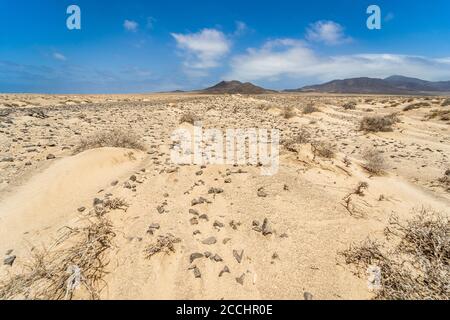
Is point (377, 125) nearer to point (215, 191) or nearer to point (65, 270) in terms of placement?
point (215, 191)

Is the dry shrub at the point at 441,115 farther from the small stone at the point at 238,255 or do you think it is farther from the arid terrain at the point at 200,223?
the small stone at the point at 238,255

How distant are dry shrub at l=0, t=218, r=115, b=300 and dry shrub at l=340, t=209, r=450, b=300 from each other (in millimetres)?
3054

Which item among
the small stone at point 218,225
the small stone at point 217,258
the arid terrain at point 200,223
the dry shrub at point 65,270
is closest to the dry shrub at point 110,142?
the arid terrain at point 200,223

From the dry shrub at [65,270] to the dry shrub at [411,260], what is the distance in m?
3.05

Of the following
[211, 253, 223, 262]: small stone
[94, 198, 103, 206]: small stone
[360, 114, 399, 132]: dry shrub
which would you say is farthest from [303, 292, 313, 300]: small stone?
[360, 114, 399, 132]: dry shrub

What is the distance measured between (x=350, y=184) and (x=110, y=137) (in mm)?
6085

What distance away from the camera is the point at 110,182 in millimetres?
5762

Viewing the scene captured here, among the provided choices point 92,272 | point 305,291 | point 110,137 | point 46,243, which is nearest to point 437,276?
point 305,291

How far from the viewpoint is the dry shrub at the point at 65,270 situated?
9.80 feet

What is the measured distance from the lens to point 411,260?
3.36 meters

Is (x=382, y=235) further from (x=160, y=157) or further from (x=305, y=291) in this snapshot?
(x=160, y=157)

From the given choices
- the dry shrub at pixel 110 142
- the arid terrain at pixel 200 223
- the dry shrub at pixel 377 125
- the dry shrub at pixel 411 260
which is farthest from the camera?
the dry shrub at pixel 377 125

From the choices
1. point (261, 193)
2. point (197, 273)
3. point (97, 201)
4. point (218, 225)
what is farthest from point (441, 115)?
point (97, 201)

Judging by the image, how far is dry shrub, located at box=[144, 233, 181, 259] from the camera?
363 centimetres
